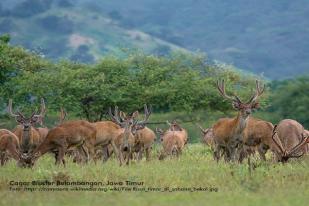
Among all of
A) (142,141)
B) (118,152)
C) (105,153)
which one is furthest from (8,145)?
(142,141)

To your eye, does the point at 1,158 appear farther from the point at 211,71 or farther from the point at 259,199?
the point at 211,71

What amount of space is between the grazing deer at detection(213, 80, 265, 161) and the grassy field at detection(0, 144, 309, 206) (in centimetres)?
132

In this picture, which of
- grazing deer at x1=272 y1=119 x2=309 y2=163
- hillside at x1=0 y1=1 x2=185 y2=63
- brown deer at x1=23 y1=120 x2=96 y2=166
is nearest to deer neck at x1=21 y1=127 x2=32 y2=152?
brown deer at x1=23 y1=120 x2=96 y2=166

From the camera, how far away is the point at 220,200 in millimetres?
13227

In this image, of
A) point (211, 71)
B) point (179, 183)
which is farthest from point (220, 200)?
point (211, 71)

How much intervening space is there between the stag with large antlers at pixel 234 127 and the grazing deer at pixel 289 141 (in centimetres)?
77

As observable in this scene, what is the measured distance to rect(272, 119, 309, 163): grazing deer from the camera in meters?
18.7

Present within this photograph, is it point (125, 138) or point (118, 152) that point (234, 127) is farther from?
point (118, 152)

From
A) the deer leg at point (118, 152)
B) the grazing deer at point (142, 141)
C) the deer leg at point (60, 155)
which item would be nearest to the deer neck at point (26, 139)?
the deer leg at point (60, 155)

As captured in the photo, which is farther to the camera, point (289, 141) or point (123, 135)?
point (123, 135)

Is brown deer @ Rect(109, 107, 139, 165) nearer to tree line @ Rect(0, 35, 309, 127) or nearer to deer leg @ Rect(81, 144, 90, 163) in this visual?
deer leg @ Rect(81, 144, 90, 163)

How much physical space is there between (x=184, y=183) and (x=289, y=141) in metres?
6.57

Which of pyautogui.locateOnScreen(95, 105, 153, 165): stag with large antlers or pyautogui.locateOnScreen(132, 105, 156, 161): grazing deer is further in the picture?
pyautogui.locateOnScreen(132, 105, 156, 161): grazing deer

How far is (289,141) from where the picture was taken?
69.2 ft
